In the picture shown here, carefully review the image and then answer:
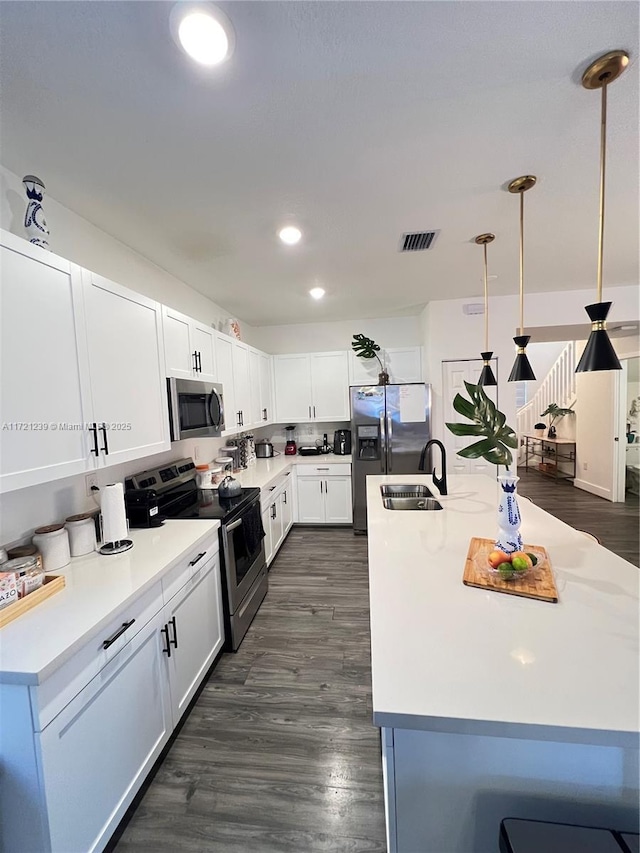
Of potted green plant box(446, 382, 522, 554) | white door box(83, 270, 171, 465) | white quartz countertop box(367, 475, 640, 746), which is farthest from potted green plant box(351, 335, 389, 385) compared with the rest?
white quartz countertop box(367, 475, 640, 746)

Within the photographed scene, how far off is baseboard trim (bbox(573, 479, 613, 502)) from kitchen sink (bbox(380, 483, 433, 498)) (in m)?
4.52

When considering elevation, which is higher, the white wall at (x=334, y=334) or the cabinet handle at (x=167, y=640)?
the white wall at (x=334, y=334)

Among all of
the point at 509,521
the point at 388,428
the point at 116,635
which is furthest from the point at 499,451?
the point at 388,428

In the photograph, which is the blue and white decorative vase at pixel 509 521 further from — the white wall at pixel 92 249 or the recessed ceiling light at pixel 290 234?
the white wall at pixel 92 249

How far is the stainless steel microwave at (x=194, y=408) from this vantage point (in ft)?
7.27

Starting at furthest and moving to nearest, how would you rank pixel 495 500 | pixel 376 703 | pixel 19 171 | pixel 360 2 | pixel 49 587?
pixel 495 500 < pixel 19 171 < pixel 49 587 < pixel 360 2 < pixel 376 703

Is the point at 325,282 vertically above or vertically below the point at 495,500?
above

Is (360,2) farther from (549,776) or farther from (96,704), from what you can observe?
(96,704)

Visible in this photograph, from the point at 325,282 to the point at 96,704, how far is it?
3.12 metres

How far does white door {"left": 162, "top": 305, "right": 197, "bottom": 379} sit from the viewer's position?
2.23 meters

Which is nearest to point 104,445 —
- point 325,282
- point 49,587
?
point 49,587

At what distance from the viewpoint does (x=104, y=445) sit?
1.62 metres

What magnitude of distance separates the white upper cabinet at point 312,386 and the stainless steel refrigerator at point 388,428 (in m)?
0.48

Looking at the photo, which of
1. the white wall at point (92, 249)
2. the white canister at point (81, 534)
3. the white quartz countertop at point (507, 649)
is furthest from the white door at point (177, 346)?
the white quartz countertop at point (507, 649)
